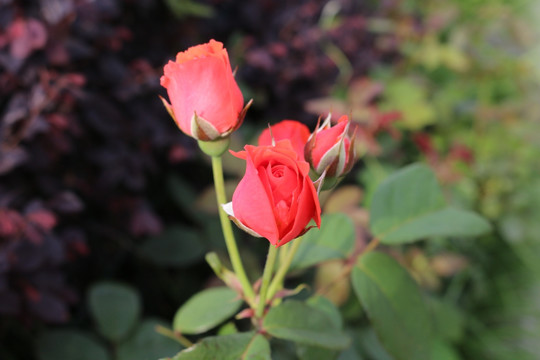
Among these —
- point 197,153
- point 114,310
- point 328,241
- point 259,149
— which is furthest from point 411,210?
point 197,153

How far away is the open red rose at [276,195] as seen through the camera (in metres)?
0.35

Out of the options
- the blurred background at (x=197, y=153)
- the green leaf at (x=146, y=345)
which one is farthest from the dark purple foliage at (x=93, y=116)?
the green leaf at (x=146, y=345)

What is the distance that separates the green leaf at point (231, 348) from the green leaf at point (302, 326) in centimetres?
2

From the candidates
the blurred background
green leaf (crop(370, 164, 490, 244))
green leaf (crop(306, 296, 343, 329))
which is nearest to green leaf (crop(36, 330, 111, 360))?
the blurred background

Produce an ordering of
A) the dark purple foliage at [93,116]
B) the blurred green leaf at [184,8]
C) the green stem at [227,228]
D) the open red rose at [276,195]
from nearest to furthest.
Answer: the open red rose at [276,195] → the green stem at [227,228] → the dark purple foliage at [93,116] → the blurred green leaf at [184,8]

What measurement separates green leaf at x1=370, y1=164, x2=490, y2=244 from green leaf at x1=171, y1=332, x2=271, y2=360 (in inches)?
10.0

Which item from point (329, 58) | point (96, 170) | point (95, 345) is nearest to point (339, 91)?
point (329, 58)

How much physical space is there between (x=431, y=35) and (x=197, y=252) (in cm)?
117

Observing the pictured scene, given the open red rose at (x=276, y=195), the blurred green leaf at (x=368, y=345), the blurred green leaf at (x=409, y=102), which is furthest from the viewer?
the blurred green leaf at (x=409, y=102)

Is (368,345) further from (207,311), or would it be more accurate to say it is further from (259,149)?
(259,149)

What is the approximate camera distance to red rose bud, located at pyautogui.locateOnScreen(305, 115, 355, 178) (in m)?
0.41

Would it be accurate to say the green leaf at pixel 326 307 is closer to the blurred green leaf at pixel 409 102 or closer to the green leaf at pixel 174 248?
the green leaf at pixel 174 248

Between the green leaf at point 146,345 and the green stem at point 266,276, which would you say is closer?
the green stem at point 266,276

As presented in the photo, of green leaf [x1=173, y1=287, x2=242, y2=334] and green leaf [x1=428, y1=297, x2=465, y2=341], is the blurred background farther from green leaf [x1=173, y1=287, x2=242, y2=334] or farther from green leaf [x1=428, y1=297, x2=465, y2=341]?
green leaf [x1=173, y1=287, x2=242, y2=334]
